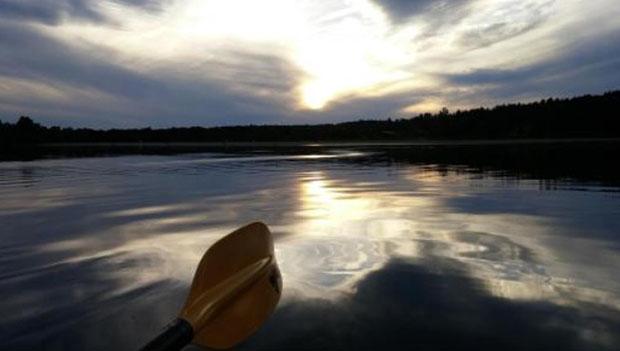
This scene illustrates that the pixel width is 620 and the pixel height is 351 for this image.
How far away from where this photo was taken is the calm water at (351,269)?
622cm

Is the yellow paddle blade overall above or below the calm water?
above

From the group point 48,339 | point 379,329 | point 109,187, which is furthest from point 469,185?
point 48,339

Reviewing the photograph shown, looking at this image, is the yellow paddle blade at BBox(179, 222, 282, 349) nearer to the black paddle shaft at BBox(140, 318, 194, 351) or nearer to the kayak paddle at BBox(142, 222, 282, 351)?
the kayak paddle at BBox(142, 222, 282, 351)

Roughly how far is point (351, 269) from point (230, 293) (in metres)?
3.40

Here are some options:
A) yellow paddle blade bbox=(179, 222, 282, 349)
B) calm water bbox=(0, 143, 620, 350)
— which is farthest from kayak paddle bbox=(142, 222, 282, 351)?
calm water bbox=(0, 143, 620, 350)

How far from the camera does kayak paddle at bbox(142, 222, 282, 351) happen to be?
549 centimetres

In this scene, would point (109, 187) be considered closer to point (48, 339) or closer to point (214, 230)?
point (214, 230)

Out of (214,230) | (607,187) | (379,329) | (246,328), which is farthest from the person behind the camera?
(607,187)

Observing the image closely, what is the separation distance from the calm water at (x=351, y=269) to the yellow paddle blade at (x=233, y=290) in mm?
350

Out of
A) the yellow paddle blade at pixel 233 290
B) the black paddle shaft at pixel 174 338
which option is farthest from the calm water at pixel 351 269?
the black paddle shaft at pixel 174 338

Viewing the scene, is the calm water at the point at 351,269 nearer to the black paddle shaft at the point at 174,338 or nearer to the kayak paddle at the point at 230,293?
the kayak paddle at the point at 230,293

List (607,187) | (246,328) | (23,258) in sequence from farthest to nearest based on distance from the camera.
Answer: (607,187) < (23,258) < (246,328)

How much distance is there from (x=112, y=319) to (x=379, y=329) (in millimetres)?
3360

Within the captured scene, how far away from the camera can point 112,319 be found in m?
6.69
